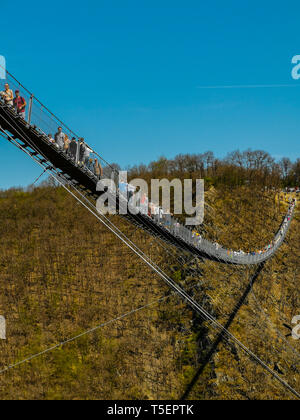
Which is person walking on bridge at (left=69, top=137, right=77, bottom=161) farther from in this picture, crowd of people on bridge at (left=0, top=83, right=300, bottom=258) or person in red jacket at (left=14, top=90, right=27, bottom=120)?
person in red jacket at (left=14, top=90, right=27, bottom=120)

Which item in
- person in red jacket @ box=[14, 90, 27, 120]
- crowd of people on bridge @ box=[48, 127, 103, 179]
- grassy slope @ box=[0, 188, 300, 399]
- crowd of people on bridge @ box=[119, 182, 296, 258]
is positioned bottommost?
grassy slope @ box=[0, 188, 300, 399]

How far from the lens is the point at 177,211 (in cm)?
3553

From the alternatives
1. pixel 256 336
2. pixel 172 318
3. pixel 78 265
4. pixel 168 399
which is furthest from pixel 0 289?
pixel 256 336

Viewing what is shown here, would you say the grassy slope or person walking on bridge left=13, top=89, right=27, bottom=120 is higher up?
person walking on bridge left=13, top=89, right=27, bottom=120

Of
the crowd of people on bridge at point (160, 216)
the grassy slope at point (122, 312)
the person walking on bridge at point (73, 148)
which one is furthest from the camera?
the grassy slope at point (122, 312)

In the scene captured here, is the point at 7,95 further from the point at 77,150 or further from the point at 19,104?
the point at 77,150

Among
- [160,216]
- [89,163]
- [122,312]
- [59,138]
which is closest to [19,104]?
[59,138]

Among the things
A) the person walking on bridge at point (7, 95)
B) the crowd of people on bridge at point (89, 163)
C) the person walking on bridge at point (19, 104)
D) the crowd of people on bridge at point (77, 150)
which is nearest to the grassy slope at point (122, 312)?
the crowd of people on bridge at point (89, 163)

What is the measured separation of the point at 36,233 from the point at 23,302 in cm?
893

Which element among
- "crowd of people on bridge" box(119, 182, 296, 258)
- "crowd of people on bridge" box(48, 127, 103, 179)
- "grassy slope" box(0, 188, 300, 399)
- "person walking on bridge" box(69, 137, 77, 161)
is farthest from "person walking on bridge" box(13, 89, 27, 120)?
"grassy slope" box(0, 188, 300, 399)

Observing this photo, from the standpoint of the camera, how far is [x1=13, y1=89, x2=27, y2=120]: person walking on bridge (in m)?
10.5

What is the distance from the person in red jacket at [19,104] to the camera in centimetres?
1054

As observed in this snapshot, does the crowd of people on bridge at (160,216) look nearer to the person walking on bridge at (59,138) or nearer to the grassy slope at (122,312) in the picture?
the person walking on bridge at (59,138)

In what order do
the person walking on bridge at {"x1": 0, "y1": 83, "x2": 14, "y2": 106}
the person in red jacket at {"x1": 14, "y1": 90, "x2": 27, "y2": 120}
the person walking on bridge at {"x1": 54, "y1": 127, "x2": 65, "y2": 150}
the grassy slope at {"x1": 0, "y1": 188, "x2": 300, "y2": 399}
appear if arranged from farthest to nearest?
the grassy slope at {"x1": 0, "y1": 188, "x2": 300, "y2": 399} → the person walking on bridge at {"x1": 54, "y1": 127, "x2": 65, "y2": 150} → the person in red jacket at {"x1": 14, "y1": 90, "x2": 27, "y2": 120} → the person walking on bridge at {"x1": 0, "y1": 83, "x2": 14, "y2": 106}
